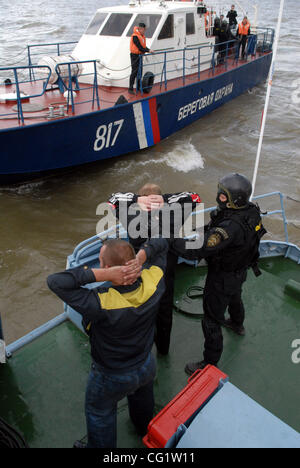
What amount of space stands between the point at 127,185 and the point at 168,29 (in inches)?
158

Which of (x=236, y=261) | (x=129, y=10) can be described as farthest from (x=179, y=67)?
(x=236, y=261)

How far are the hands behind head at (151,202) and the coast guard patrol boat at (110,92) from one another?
442cm

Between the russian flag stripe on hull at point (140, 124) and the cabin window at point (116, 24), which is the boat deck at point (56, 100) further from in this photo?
the cabin window at point (116, 24)

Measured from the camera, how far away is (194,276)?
4.09 m

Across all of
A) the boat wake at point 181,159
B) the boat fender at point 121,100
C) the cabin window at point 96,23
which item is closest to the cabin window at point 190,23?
the cabin window at point 96,23

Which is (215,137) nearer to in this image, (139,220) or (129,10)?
(129,10)

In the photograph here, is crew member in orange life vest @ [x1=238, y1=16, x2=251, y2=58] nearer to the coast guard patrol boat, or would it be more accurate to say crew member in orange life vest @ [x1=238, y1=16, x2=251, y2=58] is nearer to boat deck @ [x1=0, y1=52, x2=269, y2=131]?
the coast guard patrol boat

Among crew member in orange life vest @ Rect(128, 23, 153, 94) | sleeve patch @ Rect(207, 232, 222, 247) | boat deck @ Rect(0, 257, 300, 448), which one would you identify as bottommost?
boat deck @ Rect(0, 257, 300, 448)

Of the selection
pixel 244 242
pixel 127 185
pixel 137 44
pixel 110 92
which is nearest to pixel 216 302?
pixel 244 242

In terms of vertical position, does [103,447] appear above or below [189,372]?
above

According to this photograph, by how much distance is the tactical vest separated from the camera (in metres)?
2.57

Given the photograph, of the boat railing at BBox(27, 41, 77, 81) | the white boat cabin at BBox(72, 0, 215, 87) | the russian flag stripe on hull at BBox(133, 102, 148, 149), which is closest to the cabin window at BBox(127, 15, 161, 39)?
the white boat cabin at BBox(72, 0, 215, 87)
